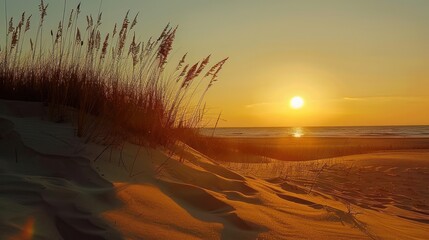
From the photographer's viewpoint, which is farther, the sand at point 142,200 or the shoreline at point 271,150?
the shoreline at point 271,150

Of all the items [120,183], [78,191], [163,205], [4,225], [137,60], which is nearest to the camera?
[4,225]

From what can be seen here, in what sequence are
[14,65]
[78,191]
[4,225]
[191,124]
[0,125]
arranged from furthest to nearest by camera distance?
[191,124]
[14,65]
[0,125]
[78,191]
[4,225]

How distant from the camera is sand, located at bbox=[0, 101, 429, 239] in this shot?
2.29 m

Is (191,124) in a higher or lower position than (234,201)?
higher

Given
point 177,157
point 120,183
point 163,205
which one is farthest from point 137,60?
point 163,205

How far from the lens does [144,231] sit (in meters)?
2.33

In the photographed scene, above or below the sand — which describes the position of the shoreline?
above

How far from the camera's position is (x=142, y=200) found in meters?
2.82

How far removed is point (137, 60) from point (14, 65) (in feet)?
5.85

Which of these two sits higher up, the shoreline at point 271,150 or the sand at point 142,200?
the shoreline at point 271,150

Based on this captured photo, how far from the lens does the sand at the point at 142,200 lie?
2.29 meters

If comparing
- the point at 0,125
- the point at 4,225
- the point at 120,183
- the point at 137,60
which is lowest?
the point at 4,225

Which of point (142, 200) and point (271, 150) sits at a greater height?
point (271, 150)

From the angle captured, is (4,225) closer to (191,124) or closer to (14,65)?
(14,65)
